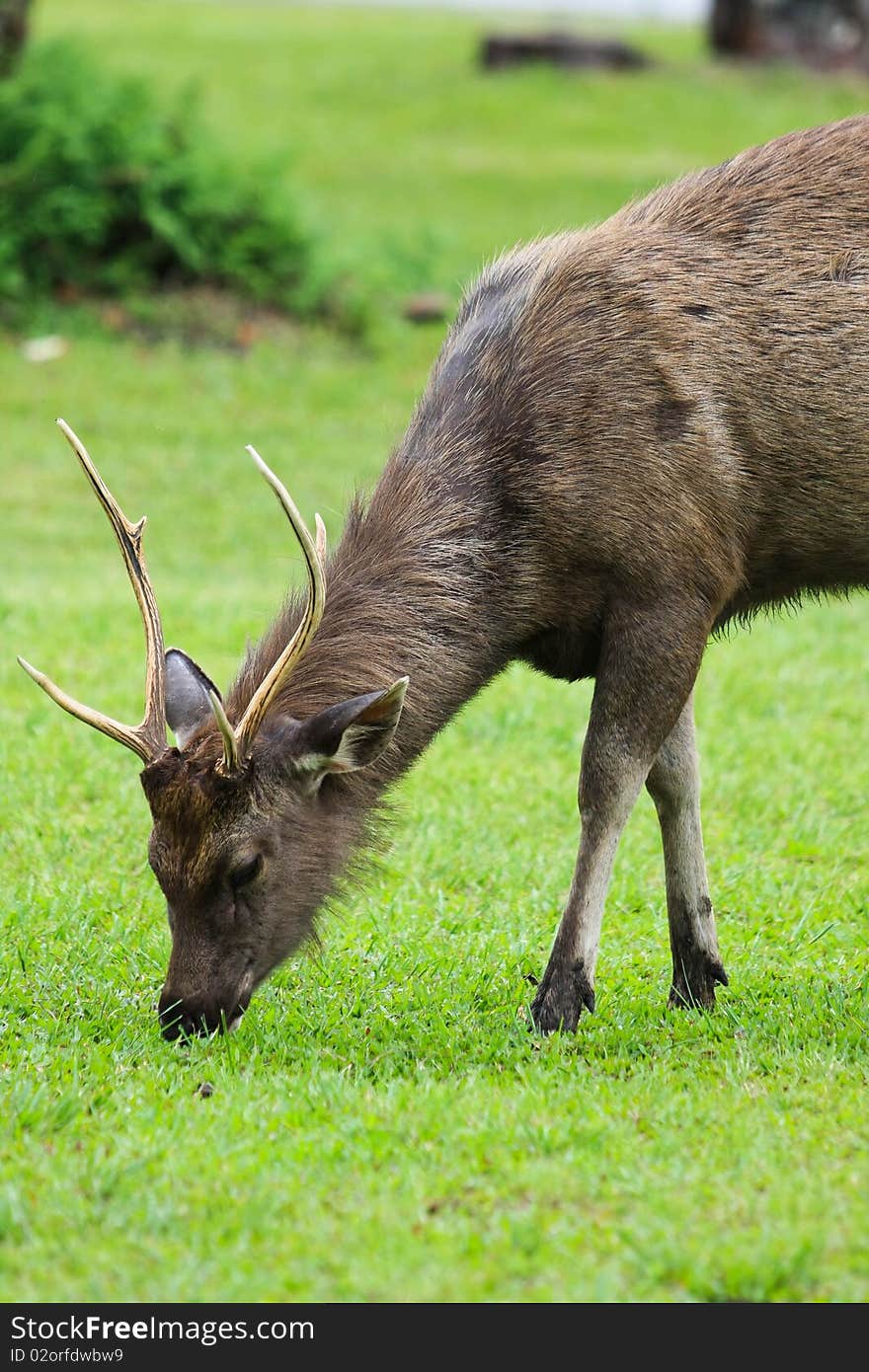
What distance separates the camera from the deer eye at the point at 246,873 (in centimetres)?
555

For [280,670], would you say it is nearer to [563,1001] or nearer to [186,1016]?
[186,1016]

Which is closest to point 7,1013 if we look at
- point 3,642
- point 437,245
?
point 3,642

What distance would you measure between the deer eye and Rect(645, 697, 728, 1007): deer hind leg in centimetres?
146

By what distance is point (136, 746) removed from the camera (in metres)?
5.54

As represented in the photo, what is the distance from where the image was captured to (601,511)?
5.76 meters

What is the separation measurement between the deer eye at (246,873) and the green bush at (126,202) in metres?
11.2

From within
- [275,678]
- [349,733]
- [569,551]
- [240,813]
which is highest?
[569,551]

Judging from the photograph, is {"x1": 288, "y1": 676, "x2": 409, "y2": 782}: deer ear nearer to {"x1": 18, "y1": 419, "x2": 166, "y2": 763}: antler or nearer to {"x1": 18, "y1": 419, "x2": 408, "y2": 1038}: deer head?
{"x1": 18, "y1": 419, "x2": 408, "y2": 1038}: deer head

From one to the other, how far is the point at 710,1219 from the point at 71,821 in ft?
13.7

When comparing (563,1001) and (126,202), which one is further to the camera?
(126,202)

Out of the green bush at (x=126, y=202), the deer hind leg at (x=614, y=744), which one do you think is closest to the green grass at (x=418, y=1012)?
the deer hind leg at (x=614, y=744)

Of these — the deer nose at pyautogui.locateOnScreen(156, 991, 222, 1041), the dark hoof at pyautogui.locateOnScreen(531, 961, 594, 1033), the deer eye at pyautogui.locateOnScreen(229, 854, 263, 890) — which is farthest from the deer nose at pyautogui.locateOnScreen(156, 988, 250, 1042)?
the dark hoof at pyautogui.locateOnScreen(531, 961, 594, 1033)

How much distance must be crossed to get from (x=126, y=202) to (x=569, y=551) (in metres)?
11.3

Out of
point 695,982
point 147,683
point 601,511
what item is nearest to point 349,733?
point 147,683
